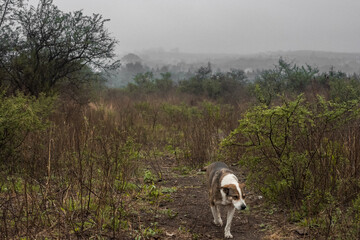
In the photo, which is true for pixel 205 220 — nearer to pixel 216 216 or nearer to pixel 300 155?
pixel 216 216

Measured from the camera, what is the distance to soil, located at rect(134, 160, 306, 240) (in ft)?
12.7

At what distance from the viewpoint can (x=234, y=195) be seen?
3807 millimetres

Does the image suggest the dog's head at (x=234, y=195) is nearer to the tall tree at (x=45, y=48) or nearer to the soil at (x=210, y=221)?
the soil at (x=210, y=221)

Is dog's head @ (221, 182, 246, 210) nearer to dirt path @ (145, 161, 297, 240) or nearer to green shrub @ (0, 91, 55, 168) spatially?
dirt path @ (145, 161, 297, 240)

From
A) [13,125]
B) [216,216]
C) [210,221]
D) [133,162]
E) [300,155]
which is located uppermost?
[13,125]

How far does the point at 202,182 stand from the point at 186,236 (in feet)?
9.21

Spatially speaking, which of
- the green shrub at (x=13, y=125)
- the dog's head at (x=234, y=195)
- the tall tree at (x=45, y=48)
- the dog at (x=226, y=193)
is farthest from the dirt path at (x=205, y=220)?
the tall tree at (x=45, y=48)

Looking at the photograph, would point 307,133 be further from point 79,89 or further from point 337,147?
point 79,89

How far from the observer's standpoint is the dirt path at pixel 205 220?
12.9 ft

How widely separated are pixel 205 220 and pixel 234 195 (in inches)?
34.9

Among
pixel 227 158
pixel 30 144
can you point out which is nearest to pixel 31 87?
pixel 30 144

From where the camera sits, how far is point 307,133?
439 cm

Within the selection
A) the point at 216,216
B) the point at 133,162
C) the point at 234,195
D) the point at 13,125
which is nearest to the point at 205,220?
the point at 216,216

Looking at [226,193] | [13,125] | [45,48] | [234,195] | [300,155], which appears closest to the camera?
[234,195]
